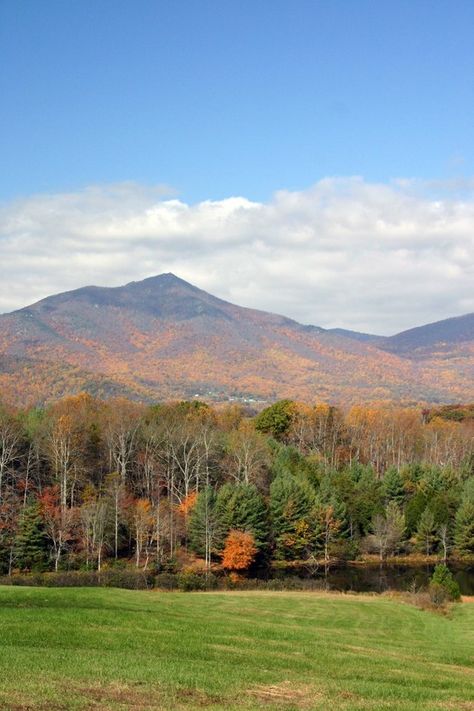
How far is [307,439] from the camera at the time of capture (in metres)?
106

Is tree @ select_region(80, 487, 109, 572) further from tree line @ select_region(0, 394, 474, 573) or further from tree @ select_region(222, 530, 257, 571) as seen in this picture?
tree @ select_region(222, 530, 257, 571)

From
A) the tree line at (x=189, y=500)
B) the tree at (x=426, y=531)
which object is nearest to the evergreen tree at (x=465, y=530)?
the tree line at (x=189, y=500)

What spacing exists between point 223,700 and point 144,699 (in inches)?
75.2

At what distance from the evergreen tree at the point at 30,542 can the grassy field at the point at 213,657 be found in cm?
2536

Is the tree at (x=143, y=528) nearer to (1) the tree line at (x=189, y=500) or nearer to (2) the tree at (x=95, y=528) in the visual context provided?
(1) the tree line at (x=189, y=500)

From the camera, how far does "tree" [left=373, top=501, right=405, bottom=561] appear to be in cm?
7300

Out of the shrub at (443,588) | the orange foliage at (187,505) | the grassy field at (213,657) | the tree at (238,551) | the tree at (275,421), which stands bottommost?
the tree at (238,551)

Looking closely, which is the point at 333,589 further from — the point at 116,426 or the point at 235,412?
the point at 235,412

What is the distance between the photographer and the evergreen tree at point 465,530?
72.4 metres

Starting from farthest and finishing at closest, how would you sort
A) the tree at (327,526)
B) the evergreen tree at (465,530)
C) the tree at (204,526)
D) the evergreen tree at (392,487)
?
1. the evergreen tree at (392,487)
2. the evergreen tree at (465,530)
3. the tree at (327,526)
4. the tree at (204,526)

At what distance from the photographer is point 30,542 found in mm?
61125

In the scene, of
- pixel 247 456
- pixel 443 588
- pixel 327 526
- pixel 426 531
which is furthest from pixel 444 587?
pixel 247 456

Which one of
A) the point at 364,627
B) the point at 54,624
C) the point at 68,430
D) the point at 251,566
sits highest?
the point at 68,430

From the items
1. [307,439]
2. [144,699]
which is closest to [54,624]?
[144,699]
